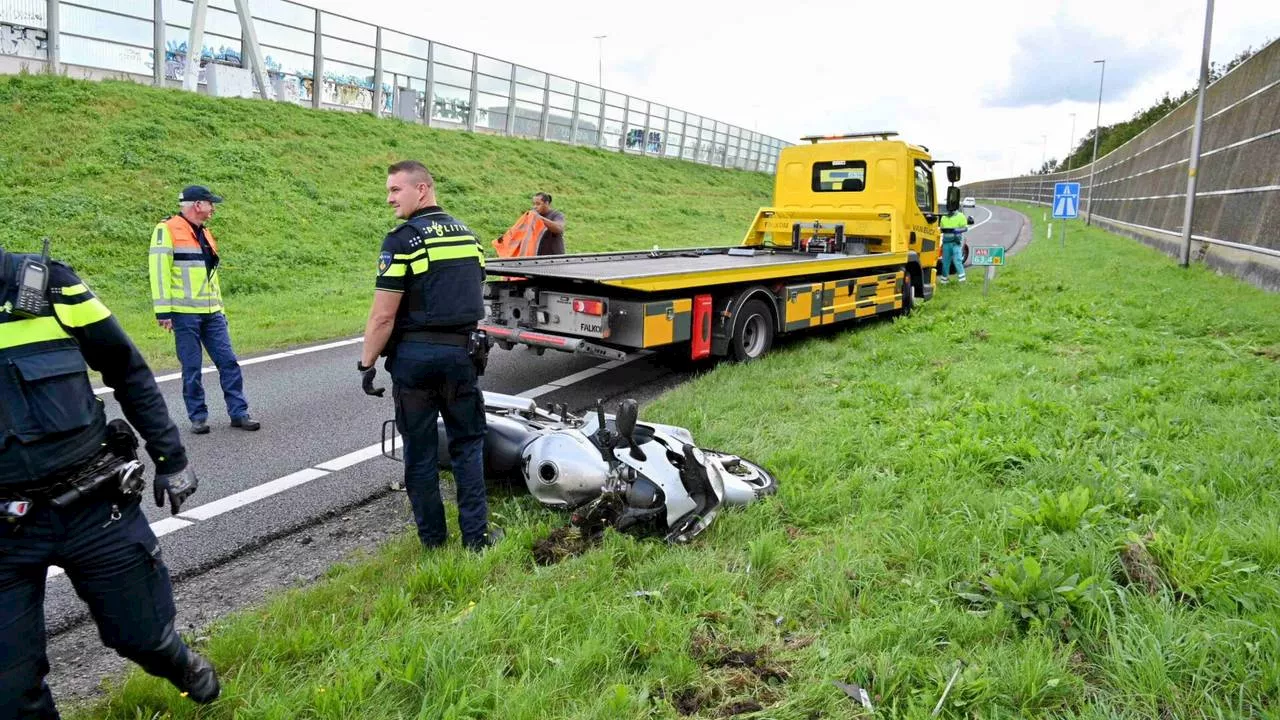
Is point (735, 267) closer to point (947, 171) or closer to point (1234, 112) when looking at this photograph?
point (947, 171)

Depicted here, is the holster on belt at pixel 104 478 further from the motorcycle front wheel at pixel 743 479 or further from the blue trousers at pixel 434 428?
the motorcycle front wheel at pixel 743 479

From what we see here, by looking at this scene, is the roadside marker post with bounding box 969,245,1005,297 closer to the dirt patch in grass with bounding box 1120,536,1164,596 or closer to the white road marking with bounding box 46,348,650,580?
the dirt patch in grass with bounding box 1120,536,1164,596

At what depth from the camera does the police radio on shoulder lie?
7.25ft

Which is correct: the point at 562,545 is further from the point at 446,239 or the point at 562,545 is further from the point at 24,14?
the point at 24,14

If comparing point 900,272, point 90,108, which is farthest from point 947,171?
point 90,108

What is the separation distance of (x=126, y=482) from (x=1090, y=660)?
122 inches

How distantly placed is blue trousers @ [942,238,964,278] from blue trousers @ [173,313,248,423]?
12679 millimetres

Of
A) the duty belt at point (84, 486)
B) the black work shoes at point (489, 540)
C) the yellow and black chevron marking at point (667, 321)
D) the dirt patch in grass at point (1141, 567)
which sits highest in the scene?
the yellow and black chevron marking at point (667, 321)

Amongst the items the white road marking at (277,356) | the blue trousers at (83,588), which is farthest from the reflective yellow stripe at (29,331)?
the white road marking at (277,356)

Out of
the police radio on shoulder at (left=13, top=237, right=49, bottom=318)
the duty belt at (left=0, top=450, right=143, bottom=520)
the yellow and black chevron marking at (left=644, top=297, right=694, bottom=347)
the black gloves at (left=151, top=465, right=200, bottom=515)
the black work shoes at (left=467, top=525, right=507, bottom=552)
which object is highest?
the police radio on shoulder at (left=13, top=237, right=49, bottom=318)

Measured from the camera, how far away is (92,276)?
11.7 m

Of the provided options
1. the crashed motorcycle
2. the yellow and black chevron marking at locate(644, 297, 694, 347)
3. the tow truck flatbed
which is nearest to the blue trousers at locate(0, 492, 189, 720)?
the crashed motorcycle

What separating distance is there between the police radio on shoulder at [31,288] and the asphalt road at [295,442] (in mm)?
1774

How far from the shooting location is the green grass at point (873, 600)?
2693mm
